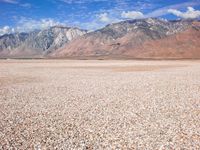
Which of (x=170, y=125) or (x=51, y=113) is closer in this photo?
(x=170, y=125)

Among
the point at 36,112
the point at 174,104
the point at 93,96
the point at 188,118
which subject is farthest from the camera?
the point at 93,96

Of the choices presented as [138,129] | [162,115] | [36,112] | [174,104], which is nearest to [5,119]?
[36,112]

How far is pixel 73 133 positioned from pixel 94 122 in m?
2.04

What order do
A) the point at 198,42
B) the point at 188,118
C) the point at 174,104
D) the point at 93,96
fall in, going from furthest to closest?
1. the point at 198,42
2. the point at 93,96
3. the point at 174,104
4. the point at 188,118

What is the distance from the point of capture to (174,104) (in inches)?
739

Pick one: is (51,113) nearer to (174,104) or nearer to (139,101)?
(139,101)

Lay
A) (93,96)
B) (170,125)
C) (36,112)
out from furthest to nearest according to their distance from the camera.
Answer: (93,96)
(36,112)
(170,125)

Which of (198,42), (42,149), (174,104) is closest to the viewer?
(42,149)

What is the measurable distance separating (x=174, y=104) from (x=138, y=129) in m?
6.93

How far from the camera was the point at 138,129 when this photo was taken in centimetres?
1260

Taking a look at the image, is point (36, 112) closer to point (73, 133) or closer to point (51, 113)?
point (51, 113)

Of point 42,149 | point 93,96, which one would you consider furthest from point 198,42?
point 42,149

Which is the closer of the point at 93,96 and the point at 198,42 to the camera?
the point at 93,96

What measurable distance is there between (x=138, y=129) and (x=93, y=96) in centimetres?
1046
